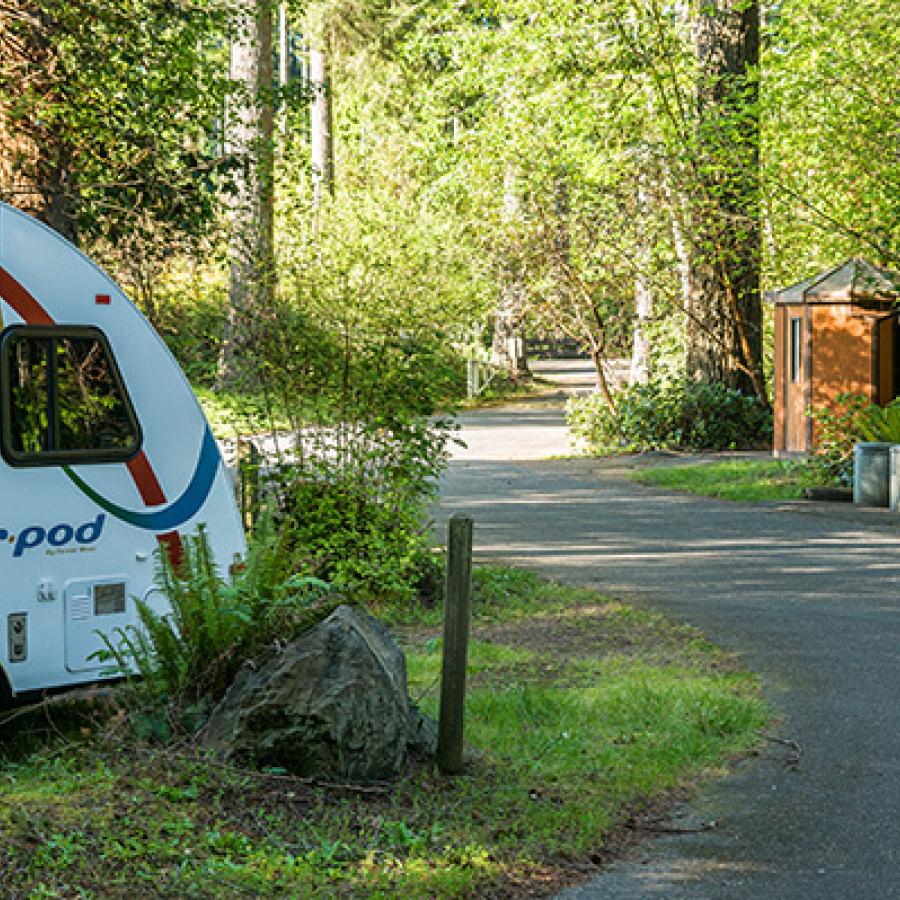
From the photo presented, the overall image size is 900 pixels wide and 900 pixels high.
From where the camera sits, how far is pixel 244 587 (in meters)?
7.32

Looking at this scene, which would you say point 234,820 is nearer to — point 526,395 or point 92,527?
point 92,527

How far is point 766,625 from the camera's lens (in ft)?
37.4

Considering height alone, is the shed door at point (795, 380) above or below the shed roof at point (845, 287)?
below

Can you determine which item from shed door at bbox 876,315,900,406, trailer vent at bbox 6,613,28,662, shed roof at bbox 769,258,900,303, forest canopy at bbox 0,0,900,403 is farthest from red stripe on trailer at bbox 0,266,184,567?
shed door at bbox 876,315,900,406

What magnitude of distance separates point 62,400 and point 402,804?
2.98 metres

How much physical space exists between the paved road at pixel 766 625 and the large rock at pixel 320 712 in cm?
116

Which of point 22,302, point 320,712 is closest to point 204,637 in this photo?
point 320,712

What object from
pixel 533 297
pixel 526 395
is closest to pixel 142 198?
pixel 533 297

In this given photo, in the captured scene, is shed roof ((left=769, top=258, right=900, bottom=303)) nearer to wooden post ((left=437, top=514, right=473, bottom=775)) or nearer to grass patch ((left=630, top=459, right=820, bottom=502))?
grass patch ((left=630, top=459, right=820, bottom=502))

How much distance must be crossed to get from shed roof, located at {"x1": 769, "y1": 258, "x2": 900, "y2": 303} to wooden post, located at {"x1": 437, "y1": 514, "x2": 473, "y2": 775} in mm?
13859

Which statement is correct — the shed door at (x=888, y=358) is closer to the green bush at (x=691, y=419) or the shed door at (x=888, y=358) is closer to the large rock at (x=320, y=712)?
the green bush at (x=691, y=419)

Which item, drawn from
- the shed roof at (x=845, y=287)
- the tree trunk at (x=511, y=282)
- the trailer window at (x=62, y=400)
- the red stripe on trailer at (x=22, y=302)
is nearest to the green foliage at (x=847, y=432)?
the shed roof at (x=845, y=287)

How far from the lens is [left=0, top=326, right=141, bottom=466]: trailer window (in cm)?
803

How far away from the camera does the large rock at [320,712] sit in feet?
21.7
